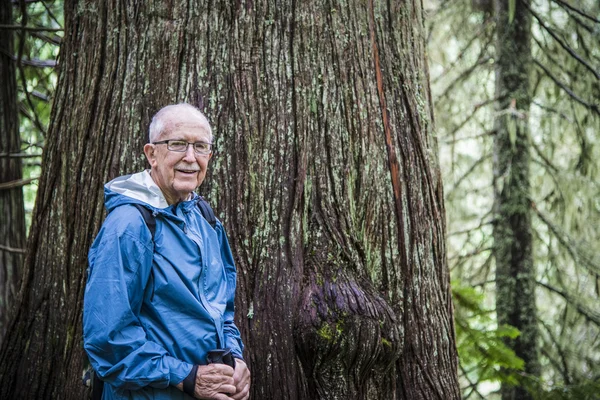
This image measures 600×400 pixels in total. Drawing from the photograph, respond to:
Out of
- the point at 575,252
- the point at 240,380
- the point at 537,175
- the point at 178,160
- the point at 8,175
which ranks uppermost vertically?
the point at 537,175

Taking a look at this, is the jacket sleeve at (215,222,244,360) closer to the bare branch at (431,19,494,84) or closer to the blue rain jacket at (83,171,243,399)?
the blue rain jacket at (83,171,243,399)

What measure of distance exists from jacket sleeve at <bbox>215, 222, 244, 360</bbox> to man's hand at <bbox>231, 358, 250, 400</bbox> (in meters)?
0.07

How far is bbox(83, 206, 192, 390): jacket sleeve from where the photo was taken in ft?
7.89

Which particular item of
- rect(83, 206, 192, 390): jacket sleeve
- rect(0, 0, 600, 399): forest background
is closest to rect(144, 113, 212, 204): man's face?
rect(83, 206, 192, 390): jacket sleeve

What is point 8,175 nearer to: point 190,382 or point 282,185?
point 282,185

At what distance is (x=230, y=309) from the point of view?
299 cm

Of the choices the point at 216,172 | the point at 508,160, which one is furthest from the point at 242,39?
the point at 508,160

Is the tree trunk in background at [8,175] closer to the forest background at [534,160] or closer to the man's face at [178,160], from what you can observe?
the forest background at [534,160]

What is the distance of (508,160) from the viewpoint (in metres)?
7.51

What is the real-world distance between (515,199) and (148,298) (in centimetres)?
570

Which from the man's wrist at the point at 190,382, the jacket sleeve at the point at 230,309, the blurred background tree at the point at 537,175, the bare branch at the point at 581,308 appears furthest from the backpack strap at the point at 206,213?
the bare branch at the point at 581,308

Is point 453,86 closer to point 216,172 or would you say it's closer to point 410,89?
point 410,89

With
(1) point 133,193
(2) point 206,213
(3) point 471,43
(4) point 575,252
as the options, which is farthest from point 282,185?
(3) point 471,43

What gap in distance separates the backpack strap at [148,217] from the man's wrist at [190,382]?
539 mm
